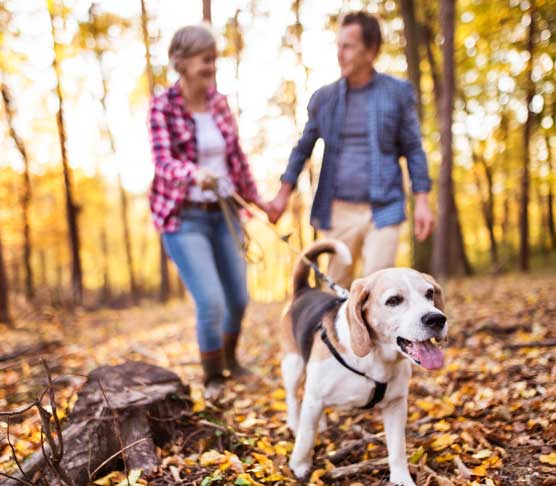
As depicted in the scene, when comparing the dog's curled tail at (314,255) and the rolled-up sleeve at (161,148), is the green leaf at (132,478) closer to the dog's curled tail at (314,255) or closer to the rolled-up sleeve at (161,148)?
the dog's curled tail at (314,255)

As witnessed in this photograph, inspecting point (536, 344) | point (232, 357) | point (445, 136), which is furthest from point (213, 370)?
point (445, 136)

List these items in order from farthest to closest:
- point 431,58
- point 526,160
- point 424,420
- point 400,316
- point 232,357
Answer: point 431,58
point 526,160
point 232,357
point 424,420
point 400,316

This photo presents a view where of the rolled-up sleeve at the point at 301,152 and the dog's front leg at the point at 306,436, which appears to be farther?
the rolled-up sleeve at the point at 301,152

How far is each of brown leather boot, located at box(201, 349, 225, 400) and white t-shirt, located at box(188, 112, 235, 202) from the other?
4.13 ft

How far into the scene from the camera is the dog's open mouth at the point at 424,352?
87.3 inches

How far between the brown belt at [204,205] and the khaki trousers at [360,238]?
90 centimetres

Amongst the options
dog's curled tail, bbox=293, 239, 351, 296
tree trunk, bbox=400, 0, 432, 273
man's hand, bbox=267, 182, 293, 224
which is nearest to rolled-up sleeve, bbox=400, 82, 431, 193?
dog's curled tail, bbox=293, 239, 351, 296

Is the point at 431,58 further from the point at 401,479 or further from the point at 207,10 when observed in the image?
the point at 401,479

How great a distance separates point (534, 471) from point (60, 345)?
6.27 m

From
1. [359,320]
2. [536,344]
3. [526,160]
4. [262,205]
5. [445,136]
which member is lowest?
[536,344]

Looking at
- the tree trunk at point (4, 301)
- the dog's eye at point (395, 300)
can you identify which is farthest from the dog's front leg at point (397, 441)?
A: the tree trunk at point (4, 301)

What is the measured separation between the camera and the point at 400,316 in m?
2.30

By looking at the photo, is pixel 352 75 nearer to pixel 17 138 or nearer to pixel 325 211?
pixel 325 211

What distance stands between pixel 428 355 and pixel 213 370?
2099 millimetres
